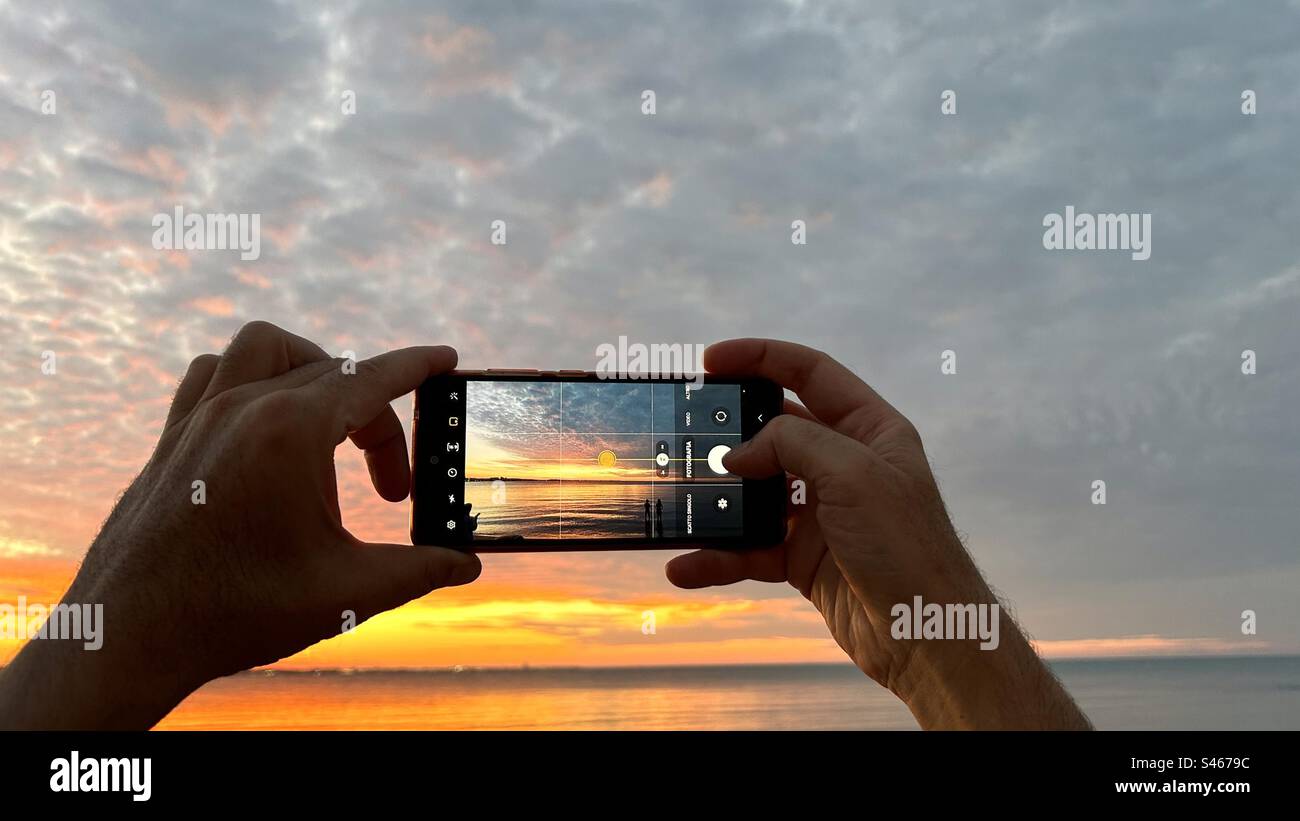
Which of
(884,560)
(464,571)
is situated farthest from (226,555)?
(884,560)

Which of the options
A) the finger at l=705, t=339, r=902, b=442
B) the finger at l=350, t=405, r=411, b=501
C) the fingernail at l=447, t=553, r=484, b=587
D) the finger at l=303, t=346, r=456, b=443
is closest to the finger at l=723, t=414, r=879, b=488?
the finger at l=705, t=339, r=902, b=442

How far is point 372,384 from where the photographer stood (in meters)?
3.00

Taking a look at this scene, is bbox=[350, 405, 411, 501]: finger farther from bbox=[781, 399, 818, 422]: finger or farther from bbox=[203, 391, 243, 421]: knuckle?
bbox=[781, 399, 818, 422]: finger

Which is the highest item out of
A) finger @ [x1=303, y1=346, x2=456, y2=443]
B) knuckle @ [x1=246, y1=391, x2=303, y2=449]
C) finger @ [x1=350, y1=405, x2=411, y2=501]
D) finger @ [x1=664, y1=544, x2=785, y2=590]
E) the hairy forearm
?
finger @ [x1=303, y1=346, x2=456, y2=443]

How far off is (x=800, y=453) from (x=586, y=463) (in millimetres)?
1097

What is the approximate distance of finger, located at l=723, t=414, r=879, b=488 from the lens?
9.57 feet

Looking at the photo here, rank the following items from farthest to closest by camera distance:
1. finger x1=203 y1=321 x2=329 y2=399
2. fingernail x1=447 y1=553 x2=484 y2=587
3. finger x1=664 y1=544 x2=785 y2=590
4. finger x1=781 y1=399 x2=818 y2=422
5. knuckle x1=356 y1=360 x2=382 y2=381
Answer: finger x1=781 y1=399 x2=818 y2=422 → finger x1=664 y1=544 x2=785 y2=590 → fingernail x1=447 y1=553 x2=484 y2=587 → knuckle x1=356 y1=360 x2=382 y2=381 → finger x1=203 y1=321 x2=329 y2=399

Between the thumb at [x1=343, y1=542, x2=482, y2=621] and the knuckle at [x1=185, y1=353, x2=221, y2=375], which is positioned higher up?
the knuckle at [x1=185, y1=353, x2=221, y2=375]

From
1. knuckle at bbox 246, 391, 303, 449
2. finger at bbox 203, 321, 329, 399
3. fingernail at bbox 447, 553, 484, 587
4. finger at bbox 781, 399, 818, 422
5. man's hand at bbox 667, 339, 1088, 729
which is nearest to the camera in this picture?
knuckle at bbox 246, 391, 303, 449

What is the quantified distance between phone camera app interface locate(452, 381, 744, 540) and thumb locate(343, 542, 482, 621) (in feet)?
0.87

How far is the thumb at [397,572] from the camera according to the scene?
110 inches
